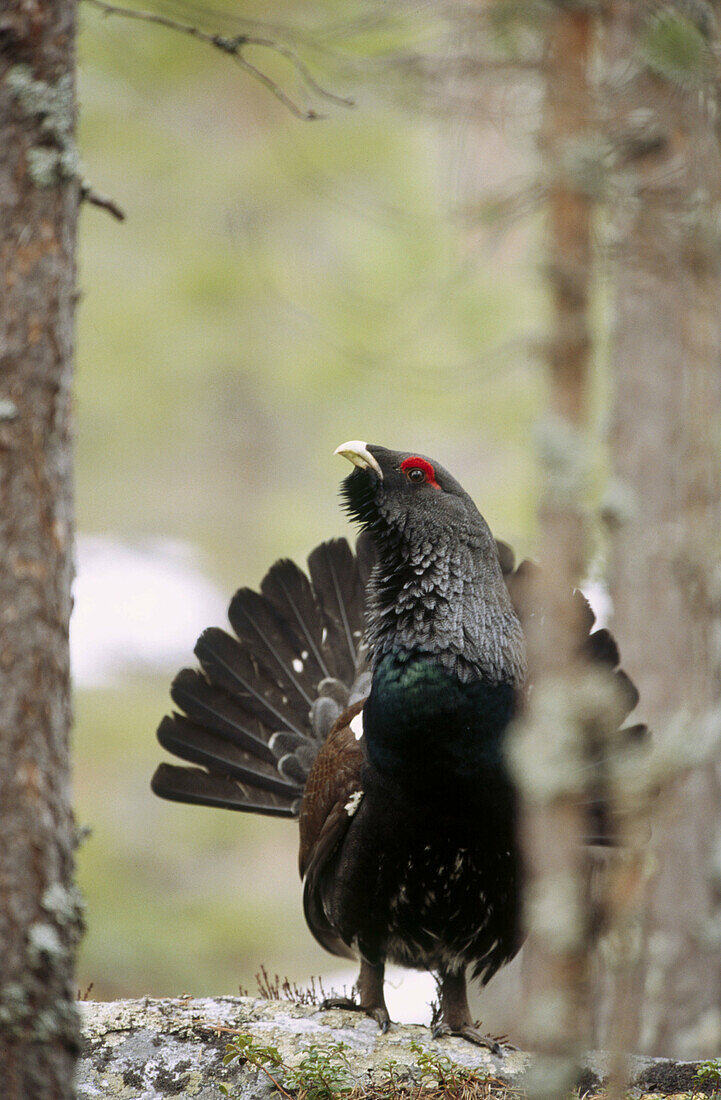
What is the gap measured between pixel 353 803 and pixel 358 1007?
869 mm

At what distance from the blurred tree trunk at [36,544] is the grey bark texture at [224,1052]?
1.19 metres

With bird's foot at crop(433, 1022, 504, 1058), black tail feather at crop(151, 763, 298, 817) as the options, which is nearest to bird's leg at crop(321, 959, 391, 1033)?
bird's foot at crop(433, 1022, 504, 1058)

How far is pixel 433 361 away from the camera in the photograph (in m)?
9.25

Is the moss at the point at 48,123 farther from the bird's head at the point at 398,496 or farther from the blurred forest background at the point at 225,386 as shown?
the blurred forest background at the point at 225,386

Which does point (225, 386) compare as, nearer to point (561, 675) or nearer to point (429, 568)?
point (429, 568)

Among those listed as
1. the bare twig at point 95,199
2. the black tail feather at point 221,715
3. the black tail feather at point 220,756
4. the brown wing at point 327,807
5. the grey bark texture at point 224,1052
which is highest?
the bare twig at point 95,199

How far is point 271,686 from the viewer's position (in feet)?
17.0

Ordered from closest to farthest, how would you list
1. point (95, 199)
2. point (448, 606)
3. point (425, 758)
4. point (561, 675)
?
1. point (561, 675)
2. point (95, 199)
3. point (425, 758)
4. point (448, 606)

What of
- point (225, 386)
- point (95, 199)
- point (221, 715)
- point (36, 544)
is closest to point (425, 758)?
point (221, 715)

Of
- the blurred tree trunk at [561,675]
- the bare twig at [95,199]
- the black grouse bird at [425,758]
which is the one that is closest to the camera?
the blurred tree trunk at [561,675]

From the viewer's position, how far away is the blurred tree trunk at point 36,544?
2.35 metres

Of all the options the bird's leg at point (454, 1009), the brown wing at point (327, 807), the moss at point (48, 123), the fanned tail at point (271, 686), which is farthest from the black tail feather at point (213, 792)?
the moss at point (48, 123)

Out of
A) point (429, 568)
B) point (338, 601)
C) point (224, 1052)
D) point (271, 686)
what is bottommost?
point (224, 1052)

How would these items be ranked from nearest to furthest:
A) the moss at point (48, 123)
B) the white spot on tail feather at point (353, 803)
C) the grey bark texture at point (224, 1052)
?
the moss at point (48, 123)
the grey bark texture at point (224, 1052)
the white spot on tail feather at point (353, 803)
